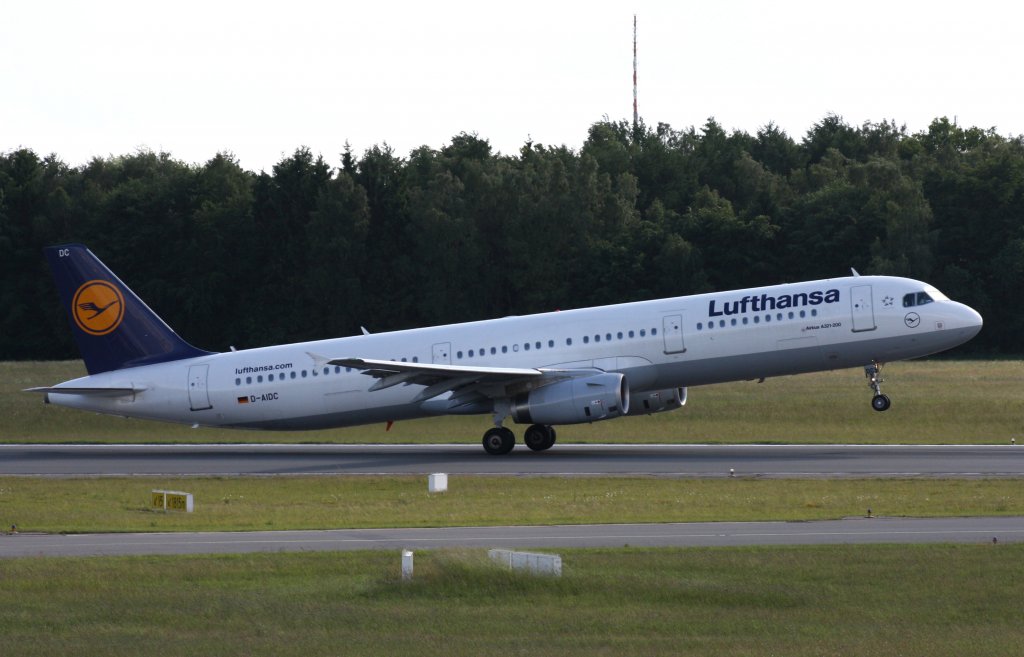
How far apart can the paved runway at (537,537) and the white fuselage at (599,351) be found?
562 inches

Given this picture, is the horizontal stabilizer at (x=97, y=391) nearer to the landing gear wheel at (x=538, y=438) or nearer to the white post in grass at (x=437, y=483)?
the landing gear wheel at (x=538, y=438)

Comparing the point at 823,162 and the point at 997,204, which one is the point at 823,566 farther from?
the point at 823,162

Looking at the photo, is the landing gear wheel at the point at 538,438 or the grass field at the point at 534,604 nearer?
the grass field at the point at 534,604

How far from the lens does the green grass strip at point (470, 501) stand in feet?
87.7

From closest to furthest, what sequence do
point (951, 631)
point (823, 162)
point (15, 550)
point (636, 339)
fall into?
point (951, 631) → point (15, 550) → point (636, 339) → point (823, 162)

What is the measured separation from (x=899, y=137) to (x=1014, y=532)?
108 metres

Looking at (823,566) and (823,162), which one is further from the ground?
(823,162)

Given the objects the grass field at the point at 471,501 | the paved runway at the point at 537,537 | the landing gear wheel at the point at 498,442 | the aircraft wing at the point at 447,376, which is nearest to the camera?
the paved runway at the point at 537,537

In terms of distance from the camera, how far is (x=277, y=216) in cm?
9412

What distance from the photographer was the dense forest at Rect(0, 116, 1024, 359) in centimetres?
8462

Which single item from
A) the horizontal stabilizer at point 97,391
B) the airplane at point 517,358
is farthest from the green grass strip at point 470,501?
the horizontal stabilizer at point 97,391

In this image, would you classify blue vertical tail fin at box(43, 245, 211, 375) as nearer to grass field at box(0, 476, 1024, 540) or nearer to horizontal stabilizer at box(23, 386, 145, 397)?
horizontal stabilizer at box(23, 386, 145, 397)

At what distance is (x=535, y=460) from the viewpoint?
3984 cm

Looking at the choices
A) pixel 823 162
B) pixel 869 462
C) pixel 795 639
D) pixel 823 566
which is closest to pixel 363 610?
pixel 795 639
